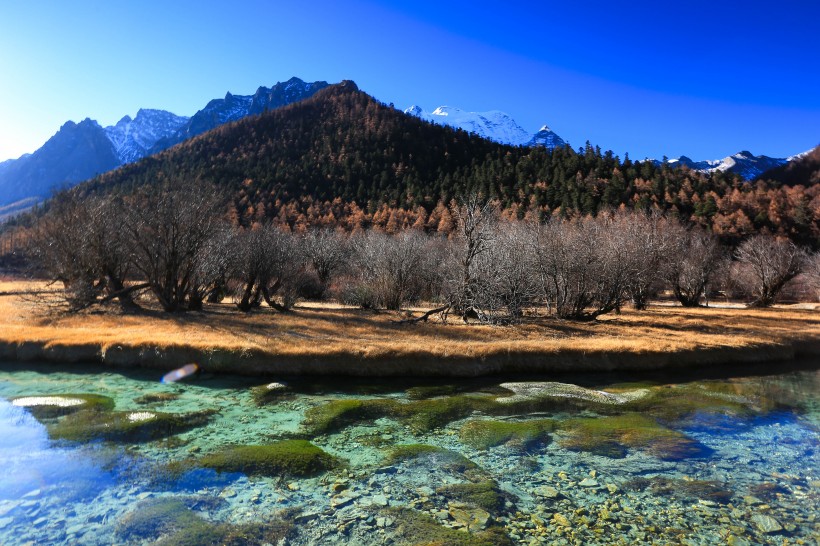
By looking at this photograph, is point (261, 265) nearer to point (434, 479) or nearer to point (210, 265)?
point (210, 265)

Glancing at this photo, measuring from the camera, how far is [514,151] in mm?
142250

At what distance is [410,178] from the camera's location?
403 ft

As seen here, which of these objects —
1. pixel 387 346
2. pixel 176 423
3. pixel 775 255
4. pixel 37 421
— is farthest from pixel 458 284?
pixel 775 255

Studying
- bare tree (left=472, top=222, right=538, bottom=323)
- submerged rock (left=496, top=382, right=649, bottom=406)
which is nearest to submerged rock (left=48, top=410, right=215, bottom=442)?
submerged rock (left=496, top=382, right=649, bottom=406)

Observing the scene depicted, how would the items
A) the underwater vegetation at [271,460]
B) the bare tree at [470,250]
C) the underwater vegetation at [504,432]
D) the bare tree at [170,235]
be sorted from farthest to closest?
the bare tree at [170,235], the bare tree at [470,250], the underwater vegetation at [504,432], the underwater vegetation at [271,460]

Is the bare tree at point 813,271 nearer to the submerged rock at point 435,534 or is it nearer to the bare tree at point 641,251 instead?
the bare tree at point 641,251

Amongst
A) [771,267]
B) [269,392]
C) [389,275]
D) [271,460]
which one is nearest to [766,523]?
[271,460]

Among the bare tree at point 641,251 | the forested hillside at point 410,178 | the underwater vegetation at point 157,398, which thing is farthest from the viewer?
the forested hillside at point 410,178

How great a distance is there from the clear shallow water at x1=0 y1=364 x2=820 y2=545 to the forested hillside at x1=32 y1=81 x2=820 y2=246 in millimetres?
63698

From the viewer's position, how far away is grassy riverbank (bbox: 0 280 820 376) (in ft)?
69.7

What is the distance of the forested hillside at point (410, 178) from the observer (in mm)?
90562

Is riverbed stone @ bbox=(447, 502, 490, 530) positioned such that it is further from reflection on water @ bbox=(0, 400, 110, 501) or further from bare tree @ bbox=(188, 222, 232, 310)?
bare tree @ bbox=(188, 222, 232, 310)

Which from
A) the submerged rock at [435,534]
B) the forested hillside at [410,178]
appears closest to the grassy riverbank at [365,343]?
the submerged rock at [435,534]

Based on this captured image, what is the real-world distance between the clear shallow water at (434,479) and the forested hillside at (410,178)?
6370 centimetres
